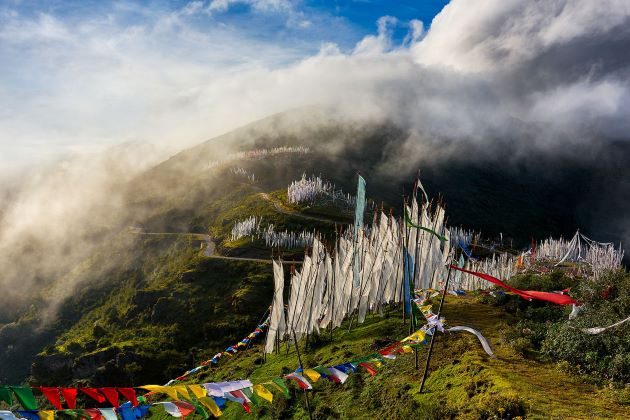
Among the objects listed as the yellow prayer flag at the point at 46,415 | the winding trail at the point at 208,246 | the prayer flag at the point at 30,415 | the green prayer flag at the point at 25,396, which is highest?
the green prayer flag at the point at 25,396

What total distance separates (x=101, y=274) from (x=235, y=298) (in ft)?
237

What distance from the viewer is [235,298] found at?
9256 centimetres

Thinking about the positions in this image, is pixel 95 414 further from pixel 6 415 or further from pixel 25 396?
pixel 6 415

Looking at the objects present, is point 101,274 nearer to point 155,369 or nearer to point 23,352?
point 23,352

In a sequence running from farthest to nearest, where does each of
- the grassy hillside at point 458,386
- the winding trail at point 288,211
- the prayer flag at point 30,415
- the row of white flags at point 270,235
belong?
the winding trail at point 288,211 < the row of white flags at point 270,235 < the grassy hillside at point 458,386 < the prayer flag at point 30,415

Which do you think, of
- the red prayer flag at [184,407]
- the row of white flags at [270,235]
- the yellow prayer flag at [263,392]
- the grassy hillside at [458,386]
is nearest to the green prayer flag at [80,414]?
the red prayer flag at [184,407]

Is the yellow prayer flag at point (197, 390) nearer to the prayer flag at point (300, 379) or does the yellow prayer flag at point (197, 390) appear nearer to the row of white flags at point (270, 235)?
the prayer flag at point (300, 379)

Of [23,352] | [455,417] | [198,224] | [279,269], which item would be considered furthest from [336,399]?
[198,224]

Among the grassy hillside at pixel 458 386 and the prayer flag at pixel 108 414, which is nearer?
A: the prayer flag at pixel 108 414

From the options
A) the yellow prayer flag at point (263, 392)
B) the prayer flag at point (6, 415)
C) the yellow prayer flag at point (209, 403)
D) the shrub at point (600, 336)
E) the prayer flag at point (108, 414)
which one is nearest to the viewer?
the prayer flag at point (6, 415)

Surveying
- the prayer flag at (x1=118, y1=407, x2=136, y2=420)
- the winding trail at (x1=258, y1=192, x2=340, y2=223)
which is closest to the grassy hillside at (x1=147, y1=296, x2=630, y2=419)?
the prayer flag at (x1=118, y1=407, x2=136, y2=420)

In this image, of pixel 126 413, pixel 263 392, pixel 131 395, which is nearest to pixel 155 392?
pixel 131 395

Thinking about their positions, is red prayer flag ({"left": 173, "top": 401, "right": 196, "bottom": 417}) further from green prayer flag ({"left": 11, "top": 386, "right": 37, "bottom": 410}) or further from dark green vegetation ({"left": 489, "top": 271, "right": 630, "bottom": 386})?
dark green vegetation ({"left": 489, "top": 271, "right": 630, "bottom": 386})

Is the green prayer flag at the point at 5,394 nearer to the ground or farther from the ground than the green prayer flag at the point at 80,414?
farther from the ground
